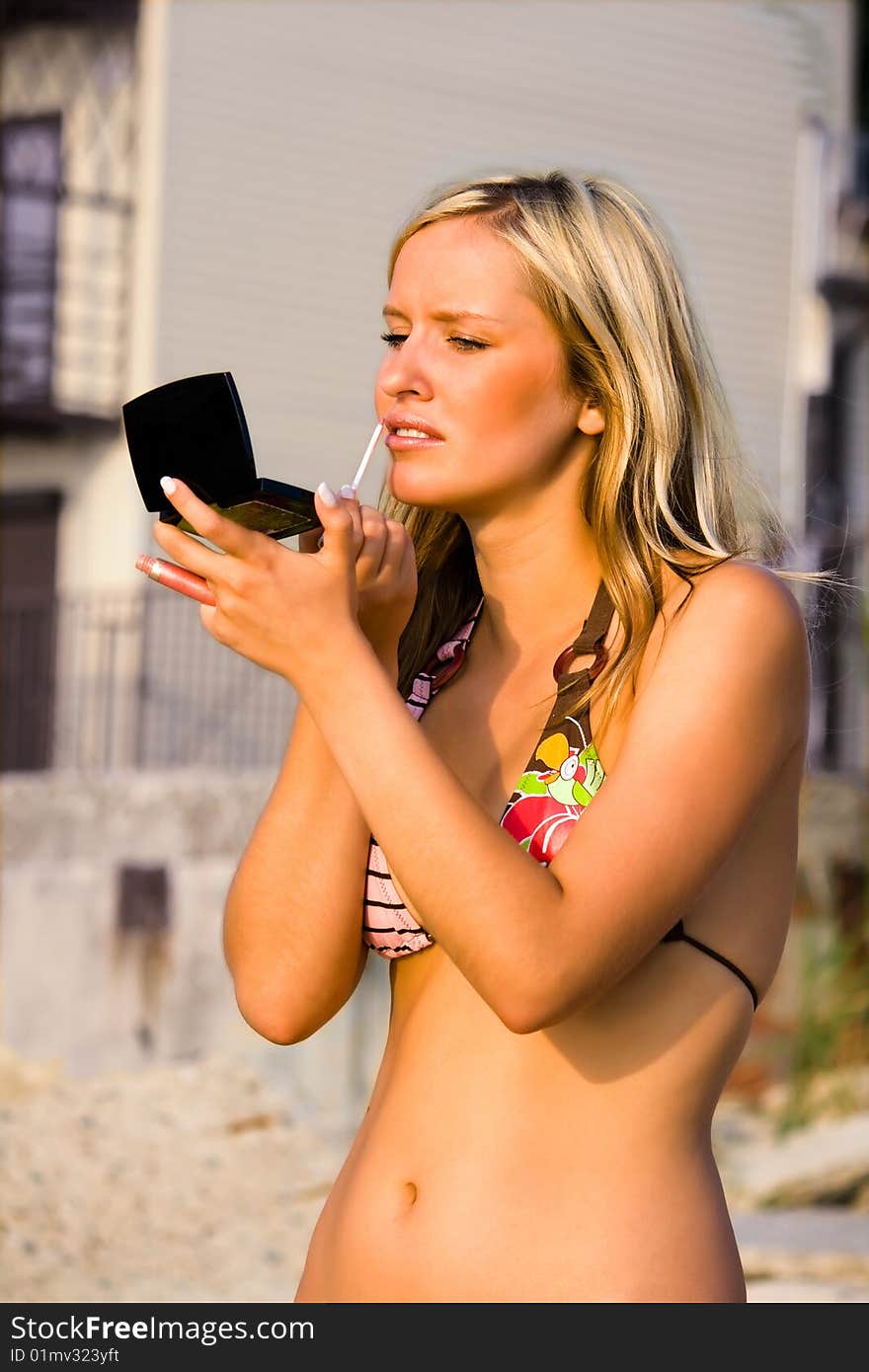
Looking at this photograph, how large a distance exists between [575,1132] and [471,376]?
0.89 meters

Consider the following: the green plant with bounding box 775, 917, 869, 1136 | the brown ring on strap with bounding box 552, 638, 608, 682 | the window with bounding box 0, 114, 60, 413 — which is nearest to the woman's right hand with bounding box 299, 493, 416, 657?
the brown ring on strap with bounding box 552, 638, 608, 682

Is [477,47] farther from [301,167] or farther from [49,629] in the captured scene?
[49,629]

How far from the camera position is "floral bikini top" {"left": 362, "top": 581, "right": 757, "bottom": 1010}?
220 centimetres

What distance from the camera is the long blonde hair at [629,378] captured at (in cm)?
229

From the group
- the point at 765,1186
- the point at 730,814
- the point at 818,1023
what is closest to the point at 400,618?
the point at 730,814

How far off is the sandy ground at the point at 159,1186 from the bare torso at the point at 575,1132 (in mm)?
4744

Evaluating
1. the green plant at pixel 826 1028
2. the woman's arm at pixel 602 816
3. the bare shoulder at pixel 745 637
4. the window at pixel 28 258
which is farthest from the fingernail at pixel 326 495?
the window at pixel 28 258

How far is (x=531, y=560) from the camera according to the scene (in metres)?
2.48

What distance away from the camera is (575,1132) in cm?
214

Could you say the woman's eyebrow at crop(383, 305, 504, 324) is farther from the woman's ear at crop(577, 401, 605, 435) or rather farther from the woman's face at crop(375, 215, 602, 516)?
the woman's ear at crop(577, 401, 605, 435)

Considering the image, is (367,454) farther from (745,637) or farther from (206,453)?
(745,637)

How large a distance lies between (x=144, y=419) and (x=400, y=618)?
1.21 ft

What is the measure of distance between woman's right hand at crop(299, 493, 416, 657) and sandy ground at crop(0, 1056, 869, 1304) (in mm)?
5058

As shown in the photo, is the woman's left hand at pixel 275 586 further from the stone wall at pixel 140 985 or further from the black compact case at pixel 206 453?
the stone wall at pixel 140 985
